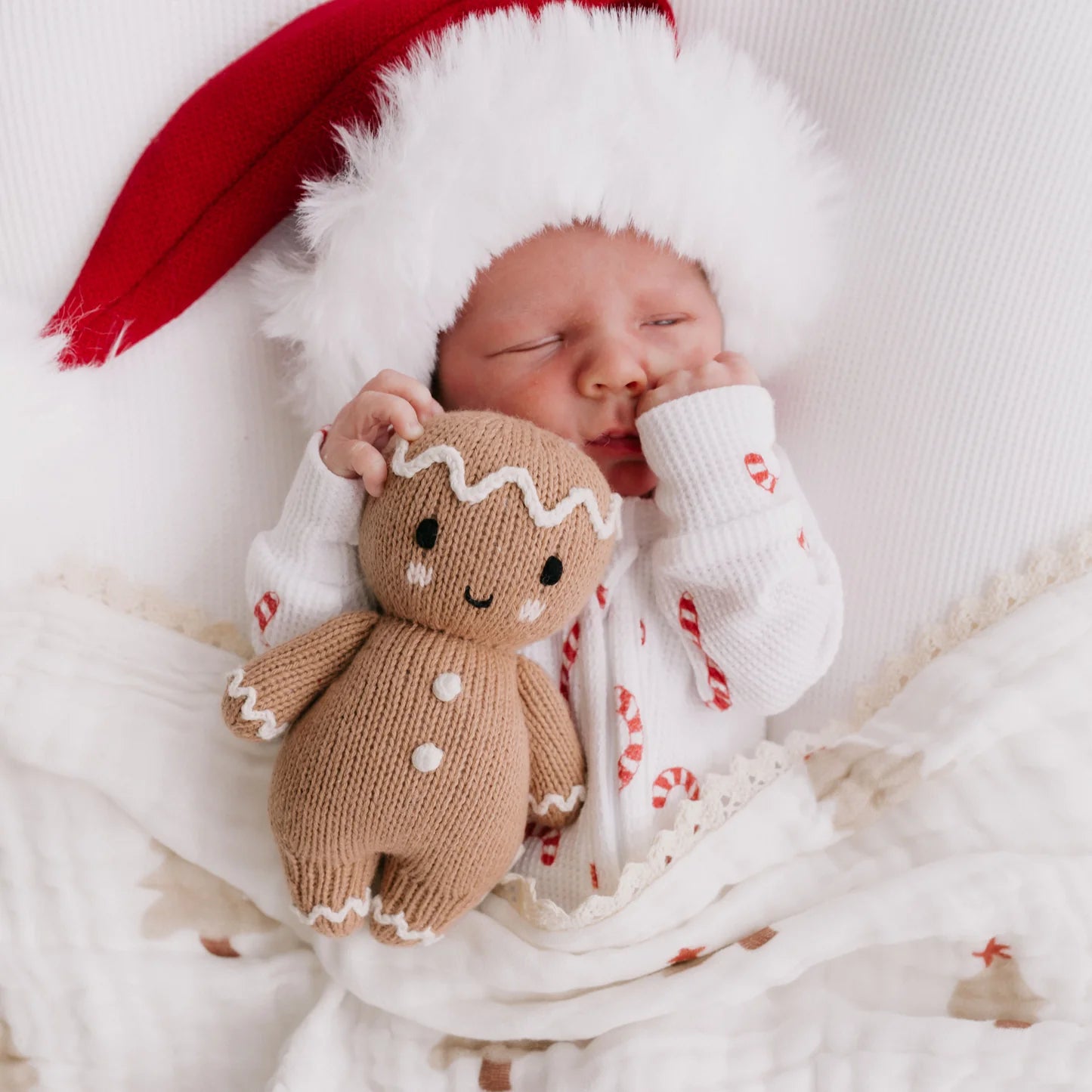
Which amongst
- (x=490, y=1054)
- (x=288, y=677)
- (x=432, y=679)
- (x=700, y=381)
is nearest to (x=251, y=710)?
(x=288, y=677)

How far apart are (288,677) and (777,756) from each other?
489 mm

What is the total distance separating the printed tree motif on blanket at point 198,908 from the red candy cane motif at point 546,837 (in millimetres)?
276

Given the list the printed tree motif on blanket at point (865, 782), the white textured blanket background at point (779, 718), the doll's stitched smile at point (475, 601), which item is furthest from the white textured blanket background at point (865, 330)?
the doll's stitched smile at point (475, 601)

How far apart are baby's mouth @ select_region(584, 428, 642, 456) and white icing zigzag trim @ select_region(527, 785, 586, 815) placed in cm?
34

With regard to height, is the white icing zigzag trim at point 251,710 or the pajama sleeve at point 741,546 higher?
the pajama sleeve at point 741,546

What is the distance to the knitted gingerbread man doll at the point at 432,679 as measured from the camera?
0.86 metres

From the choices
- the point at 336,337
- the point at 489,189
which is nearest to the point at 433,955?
the point at 336,337

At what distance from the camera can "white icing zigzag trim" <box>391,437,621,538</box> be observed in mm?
847

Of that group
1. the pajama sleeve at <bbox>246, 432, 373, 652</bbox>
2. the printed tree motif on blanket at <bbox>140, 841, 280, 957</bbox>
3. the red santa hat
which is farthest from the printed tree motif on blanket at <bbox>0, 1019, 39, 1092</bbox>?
the red santa hat

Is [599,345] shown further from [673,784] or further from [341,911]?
[341,911]

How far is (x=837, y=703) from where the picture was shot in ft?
3.90

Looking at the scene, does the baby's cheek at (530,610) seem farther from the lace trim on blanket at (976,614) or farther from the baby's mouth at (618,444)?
the lace trim on blanket at (976,614)

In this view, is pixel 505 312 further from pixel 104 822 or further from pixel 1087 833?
pixel 1087 833

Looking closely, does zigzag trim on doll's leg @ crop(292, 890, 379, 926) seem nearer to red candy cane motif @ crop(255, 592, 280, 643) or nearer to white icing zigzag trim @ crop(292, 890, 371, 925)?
white icing zigzag trim @ crop(292, 890, 371, 925)
